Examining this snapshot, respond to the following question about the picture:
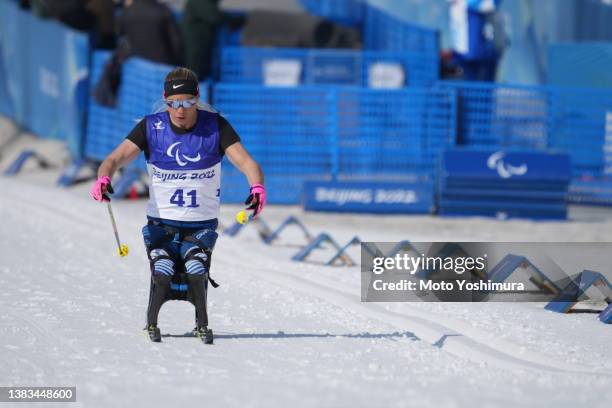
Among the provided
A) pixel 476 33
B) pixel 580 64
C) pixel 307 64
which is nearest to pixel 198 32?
pixel 307 64

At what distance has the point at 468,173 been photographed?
16.1 meters

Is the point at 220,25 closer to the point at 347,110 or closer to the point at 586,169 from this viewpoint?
the point at 347,110

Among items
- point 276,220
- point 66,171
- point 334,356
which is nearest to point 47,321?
point 334,356

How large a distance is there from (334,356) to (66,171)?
33.5ft

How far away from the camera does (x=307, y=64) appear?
18.5 metres

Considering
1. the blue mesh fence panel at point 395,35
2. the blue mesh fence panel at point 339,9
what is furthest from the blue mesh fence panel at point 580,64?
the blue mesh fence panel at point 339,9

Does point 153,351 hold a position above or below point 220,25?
below

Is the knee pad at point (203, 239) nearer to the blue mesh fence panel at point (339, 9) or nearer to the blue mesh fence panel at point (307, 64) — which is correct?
the blue mesh fence panel at point (307, 64)

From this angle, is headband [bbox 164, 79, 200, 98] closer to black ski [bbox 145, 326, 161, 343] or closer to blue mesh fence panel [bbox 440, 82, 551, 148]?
black ski [bbox 145, 326, 161, 343]

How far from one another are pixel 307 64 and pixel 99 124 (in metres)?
2.77

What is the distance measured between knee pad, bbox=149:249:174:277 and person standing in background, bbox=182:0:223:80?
9105 millimetres

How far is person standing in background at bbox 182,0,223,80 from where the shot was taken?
58.4 feet

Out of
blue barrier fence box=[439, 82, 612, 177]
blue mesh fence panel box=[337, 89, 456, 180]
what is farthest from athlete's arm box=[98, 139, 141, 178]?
blue barrier fence box=[439, 82, 612, 177]

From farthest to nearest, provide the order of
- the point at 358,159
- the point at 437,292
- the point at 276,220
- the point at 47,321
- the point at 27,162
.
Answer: the point at 27,162, the point at 358,159, the point at 276,220, the point at 437,292, the point at 47,321
